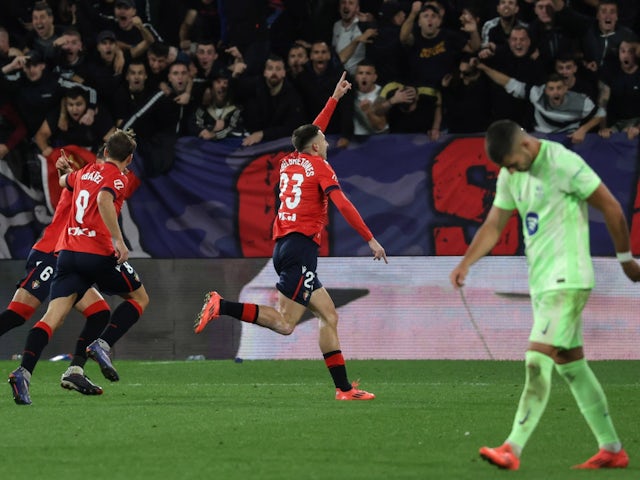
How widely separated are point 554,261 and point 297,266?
455 cm

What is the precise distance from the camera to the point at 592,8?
755 inches

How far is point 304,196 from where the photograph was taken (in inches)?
468

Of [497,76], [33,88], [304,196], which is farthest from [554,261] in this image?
[33,88]

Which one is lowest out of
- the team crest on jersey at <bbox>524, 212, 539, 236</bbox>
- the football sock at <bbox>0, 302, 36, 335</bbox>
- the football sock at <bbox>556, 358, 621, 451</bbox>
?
the football sock at <bbox>0, 302, 36, 335</bbox>

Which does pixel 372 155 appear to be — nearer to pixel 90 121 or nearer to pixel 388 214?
pixel 388 214

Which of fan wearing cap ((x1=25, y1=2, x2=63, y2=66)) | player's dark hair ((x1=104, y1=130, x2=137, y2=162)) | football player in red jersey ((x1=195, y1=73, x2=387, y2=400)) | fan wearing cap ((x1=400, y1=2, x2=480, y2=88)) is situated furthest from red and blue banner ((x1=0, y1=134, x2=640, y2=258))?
player's dark hair ((x1=104, y1=130, x2=137, y2=162))

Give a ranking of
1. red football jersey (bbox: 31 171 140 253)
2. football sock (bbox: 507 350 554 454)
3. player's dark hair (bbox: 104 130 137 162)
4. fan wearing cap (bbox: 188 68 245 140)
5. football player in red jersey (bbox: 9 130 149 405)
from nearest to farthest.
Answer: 1. football sock (bbox: 507 350 554 454)
2. football player in red jersey (bbox: 9 130 149 405)
3. player's dark hair (bbox: 104 130 137 162)
4. red football jersey (bbox: 31 171 140 253)
5. fan wearing cap (bbox: 188 68 245 140)

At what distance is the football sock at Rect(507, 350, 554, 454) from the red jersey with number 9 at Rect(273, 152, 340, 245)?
15.2 feet

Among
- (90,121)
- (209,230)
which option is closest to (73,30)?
(90,121)

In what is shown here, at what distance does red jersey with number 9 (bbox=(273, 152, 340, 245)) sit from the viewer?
1184cm

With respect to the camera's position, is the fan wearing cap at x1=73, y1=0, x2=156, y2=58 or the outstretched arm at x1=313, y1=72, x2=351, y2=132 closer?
the outstretched arm at x1=313, y1=72, x2=351, y2=132

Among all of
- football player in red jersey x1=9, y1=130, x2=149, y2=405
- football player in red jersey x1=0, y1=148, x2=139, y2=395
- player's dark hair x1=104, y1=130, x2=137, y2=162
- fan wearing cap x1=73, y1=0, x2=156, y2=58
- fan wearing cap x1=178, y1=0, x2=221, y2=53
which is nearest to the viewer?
football player in red jersey x1=9, y1=130, x2=149, y2=405

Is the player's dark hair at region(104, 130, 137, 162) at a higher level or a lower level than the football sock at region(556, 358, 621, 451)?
higher

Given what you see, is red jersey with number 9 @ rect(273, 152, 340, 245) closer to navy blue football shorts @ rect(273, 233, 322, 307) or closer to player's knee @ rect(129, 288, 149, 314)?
navy blue football shorts @ rect(273, 233, 322, 307)
